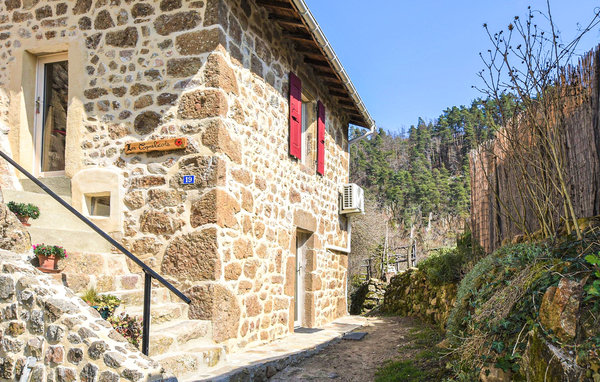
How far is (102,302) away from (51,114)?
3.12m

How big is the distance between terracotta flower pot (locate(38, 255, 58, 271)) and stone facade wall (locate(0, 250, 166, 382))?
263mm

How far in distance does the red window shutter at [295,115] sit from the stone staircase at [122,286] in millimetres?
2985

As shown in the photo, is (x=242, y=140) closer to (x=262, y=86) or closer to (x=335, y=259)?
(x=262, y=86)

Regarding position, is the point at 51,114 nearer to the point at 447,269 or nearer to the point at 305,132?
the point at 305,132

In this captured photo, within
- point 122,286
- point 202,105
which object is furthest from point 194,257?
point 202,105

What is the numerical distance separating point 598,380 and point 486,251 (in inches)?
141

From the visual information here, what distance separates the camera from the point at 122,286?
474 cm

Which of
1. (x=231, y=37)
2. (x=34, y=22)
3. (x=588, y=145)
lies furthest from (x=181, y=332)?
(x=34, y=22)

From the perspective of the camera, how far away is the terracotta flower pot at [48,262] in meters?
4.08

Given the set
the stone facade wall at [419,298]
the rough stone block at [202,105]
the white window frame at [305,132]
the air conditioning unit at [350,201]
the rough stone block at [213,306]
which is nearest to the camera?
the rough stone block at [213,306]

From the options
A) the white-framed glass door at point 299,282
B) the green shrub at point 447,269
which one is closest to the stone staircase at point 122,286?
the white-framed glass door at point 299,282

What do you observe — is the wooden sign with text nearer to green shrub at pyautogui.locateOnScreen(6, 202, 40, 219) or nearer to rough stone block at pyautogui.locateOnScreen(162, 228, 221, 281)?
rough stone block at pyautogui.locateOnScreen(162, 228, 221, 281)

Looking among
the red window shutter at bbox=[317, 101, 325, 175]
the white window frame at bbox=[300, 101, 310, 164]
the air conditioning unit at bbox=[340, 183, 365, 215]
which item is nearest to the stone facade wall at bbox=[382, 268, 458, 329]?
the air conditioning unit at bbox=[340, 183, 365, 215]

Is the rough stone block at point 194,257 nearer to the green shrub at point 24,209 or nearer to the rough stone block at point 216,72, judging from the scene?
the green shrub at point 24,209
